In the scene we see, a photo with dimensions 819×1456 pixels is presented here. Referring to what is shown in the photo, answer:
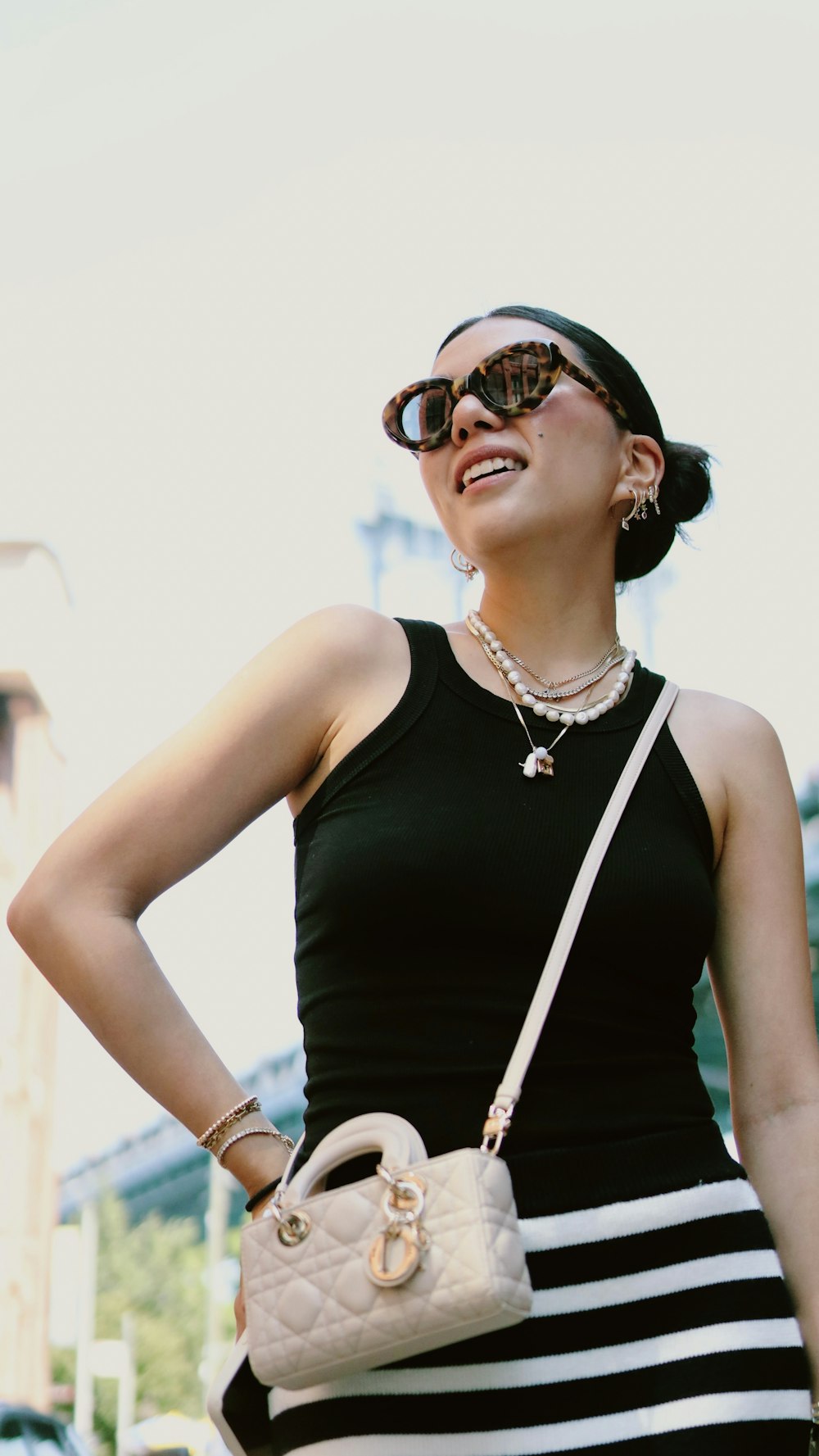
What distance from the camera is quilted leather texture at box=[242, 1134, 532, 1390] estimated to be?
3.84ft

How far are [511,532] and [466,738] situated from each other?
284 mm

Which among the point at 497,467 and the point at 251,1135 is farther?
the point at 497,467

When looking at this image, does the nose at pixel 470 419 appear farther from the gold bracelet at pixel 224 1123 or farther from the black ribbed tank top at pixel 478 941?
the gold bracelet at pixel 224 1123

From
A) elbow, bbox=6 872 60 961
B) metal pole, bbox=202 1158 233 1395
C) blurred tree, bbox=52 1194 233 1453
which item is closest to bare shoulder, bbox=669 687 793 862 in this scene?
elbow, bbox=6 872 60 961

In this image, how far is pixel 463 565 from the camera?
2094mm

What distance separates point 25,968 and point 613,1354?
1310 centimetres

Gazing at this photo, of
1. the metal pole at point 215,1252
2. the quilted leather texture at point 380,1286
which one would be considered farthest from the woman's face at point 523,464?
the metal pole at point 215,1252

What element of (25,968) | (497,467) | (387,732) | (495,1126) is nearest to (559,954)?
(495,1126)

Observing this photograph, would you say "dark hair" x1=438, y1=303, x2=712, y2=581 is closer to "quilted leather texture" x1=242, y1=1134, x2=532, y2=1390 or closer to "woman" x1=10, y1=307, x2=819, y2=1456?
"woman" x1=10, y1=307, x2=819, y2=1456

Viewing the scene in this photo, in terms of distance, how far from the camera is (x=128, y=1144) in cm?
1889

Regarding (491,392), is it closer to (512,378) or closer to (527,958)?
(512,378)

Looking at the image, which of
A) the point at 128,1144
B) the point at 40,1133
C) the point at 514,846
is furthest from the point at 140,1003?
the point at 128,1144

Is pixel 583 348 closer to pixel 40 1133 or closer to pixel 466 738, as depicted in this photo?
pixel 466 738

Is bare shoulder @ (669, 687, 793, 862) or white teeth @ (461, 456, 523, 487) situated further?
white teeth @ (461, 456, 523, 487)
